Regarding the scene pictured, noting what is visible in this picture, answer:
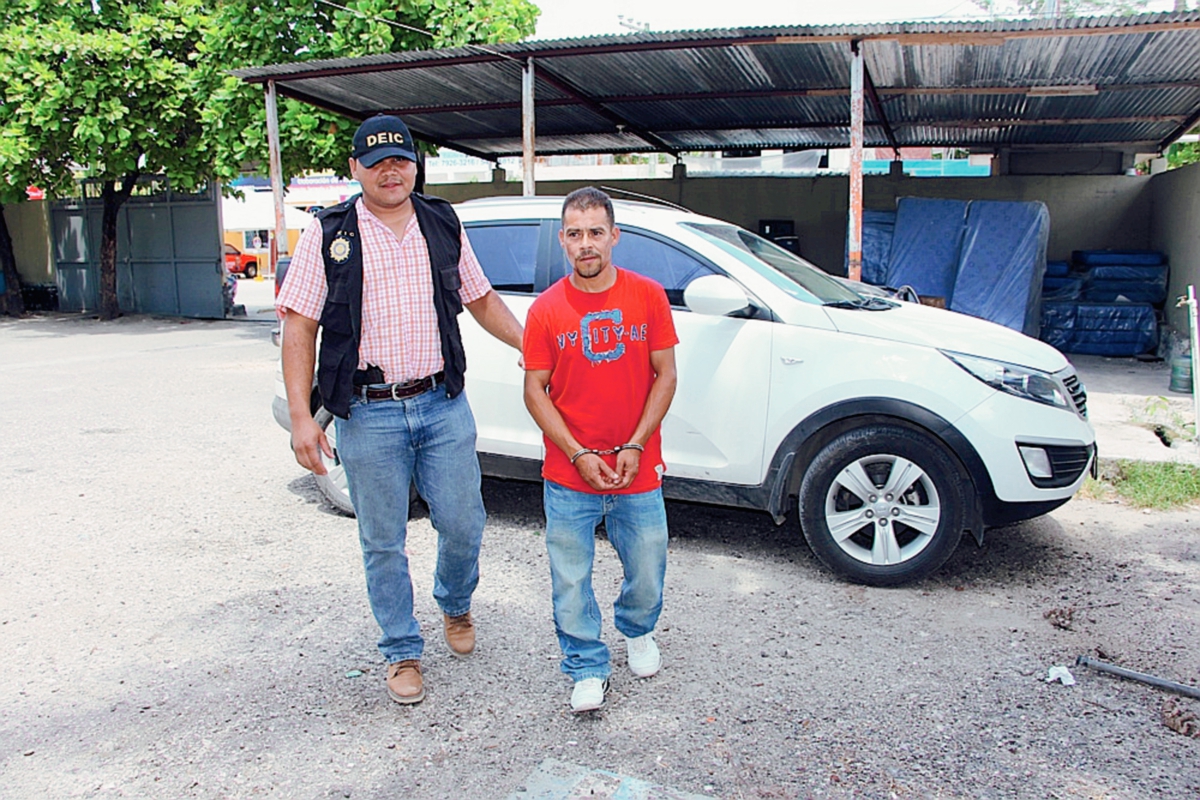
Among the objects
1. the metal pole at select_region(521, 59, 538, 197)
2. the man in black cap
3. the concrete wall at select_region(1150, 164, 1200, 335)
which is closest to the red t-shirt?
the man in black cap

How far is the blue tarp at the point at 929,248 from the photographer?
1181 centimetres

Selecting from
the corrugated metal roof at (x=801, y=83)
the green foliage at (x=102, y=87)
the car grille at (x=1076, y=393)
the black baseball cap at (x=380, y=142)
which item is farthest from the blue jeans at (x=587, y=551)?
the green foliage at (x=102, y=87)

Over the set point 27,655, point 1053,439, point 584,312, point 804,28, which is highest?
point 804,28

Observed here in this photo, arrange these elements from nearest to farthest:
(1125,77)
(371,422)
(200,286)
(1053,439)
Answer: (371,422) → (1053,439) → (1125,77) → (200,286)

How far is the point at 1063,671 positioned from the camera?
3488 mm

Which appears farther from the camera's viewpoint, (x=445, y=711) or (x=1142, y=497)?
(x=1142, y=497)

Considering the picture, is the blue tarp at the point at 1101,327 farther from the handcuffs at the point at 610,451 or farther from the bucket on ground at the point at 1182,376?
the handcuffs at the point at 610,451

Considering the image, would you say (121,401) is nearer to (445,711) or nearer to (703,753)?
(445,711)

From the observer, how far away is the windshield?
15.3 feet

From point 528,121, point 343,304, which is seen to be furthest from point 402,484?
point 528,121

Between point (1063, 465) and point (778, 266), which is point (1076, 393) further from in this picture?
point (778, 266)

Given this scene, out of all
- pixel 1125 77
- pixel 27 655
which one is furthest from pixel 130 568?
pixel 1125 77

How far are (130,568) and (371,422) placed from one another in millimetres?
2329

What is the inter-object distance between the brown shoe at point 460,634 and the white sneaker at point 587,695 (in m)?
0.59
